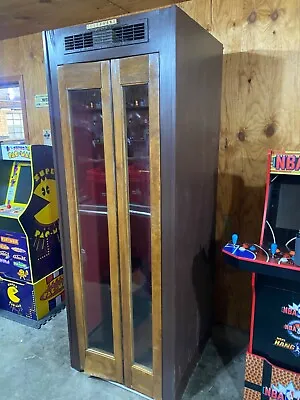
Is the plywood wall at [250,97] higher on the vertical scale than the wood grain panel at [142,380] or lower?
higher

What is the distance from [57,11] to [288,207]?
82.7 inches

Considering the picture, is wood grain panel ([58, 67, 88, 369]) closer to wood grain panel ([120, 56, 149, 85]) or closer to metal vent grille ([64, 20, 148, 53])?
metal vent grille ([64, 20, 148, 53])

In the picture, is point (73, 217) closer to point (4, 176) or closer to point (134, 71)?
point (134, 71)

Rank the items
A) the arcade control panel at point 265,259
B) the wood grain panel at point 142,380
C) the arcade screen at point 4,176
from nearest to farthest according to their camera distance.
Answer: the arcade control panel at point 265,259 → the wood grain panel at point 142,380 → the arcade screen at point 4,176

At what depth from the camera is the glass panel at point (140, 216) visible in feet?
5.30

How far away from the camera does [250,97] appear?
6.82 feet

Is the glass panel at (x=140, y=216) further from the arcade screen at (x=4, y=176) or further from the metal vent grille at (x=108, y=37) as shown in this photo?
the arcade screen at (x=4, y=176)

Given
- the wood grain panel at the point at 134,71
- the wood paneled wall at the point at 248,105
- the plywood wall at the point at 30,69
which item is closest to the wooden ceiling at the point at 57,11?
the plywood wall at the point at 30,69

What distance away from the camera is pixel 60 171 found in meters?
1.83

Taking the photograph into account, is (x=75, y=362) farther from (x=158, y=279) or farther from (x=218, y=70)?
(x=218, y=70)

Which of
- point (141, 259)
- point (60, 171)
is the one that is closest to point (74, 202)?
point (60, 171)

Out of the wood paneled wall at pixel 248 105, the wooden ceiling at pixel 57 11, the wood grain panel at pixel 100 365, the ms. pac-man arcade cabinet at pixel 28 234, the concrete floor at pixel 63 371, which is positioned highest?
the wooden ceiling at pixel 57 11

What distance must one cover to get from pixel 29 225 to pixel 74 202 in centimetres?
85

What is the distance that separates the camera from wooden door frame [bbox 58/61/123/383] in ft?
5.28
